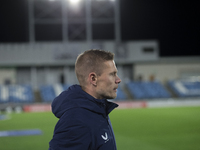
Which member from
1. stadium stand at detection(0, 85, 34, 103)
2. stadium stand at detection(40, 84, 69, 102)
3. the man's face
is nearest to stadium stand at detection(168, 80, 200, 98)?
stadium stand at detection(40, 84, 69, 102)

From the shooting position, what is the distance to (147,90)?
39.2 m

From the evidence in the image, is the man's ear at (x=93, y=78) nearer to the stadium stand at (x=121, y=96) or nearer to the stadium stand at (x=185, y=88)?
the stadium stand at (x=121, y=96)

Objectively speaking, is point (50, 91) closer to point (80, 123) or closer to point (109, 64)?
point (109, 64)

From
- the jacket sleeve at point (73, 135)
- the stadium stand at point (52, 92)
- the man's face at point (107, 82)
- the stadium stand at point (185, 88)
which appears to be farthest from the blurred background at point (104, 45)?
the jacket sleeve at point (73, 135)

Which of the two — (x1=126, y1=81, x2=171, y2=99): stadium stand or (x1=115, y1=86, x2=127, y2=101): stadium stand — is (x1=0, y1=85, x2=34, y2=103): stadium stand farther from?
(x1=126, y1=81, x2=171, y2=99): stadium stand

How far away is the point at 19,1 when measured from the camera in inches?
1532

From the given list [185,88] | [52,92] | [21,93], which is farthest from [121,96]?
[21,93]

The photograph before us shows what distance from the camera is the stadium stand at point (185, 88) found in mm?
39500

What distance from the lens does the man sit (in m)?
2.12

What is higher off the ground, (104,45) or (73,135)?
(104,45)

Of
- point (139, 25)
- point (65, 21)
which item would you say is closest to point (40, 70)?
point (65, 21)

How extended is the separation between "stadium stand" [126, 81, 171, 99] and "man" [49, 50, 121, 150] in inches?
1392

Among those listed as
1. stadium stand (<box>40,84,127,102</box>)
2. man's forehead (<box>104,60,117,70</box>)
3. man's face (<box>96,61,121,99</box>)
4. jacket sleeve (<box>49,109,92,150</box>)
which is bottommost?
stadium stand (<box>40,84,127,102</box>)

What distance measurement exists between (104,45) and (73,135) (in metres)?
36.7
